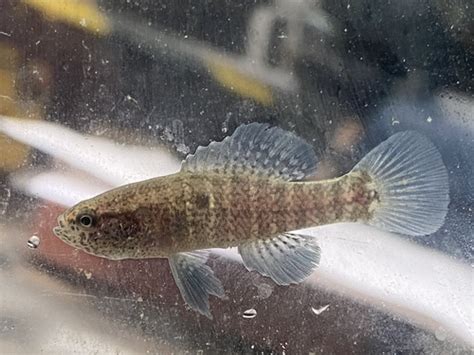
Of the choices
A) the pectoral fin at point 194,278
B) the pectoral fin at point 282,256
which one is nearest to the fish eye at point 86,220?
the pectoral fin at point 194,278

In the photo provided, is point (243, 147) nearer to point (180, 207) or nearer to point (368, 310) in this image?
point (180, 207)

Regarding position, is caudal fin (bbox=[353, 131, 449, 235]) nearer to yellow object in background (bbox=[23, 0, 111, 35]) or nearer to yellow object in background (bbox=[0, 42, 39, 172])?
yellow object in background (bbox=[23, 0, 111, 35])

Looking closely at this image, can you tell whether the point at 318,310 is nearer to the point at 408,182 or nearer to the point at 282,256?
the point at 282,256

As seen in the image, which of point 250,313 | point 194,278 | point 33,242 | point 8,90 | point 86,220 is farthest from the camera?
point 8,90

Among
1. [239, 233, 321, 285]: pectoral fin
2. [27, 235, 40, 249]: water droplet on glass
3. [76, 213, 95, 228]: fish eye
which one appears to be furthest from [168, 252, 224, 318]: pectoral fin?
[27, 235, 40, 249]: water droplet on glass

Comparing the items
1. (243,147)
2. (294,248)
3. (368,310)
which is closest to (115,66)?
(243,147)

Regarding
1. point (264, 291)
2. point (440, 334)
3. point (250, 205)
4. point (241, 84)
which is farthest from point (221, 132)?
point (440, 334)
